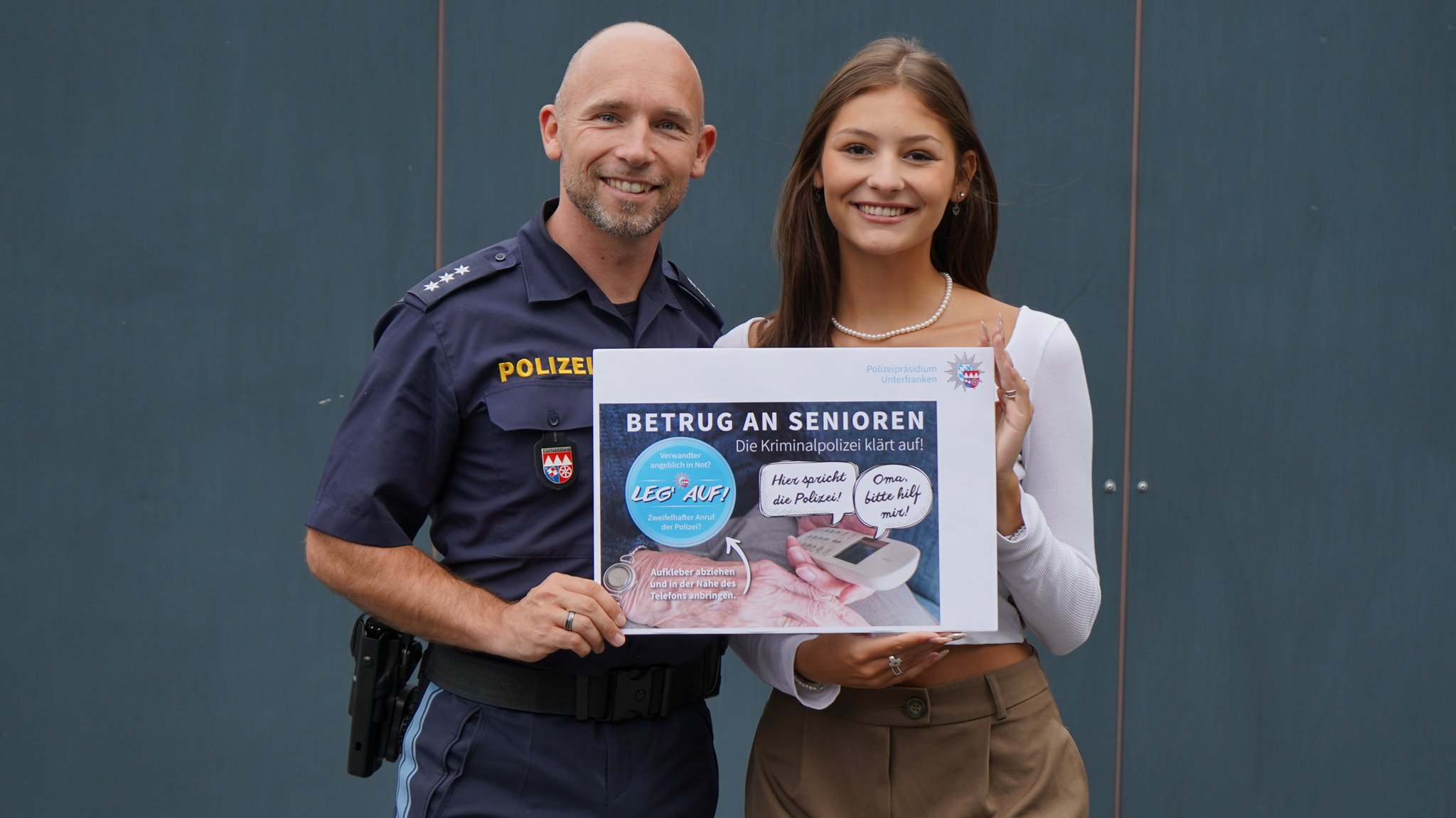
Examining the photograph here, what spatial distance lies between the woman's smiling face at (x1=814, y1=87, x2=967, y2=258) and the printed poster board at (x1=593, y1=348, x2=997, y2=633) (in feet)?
0.99

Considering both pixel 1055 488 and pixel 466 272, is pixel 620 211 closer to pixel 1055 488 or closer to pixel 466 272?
pixel 466 272

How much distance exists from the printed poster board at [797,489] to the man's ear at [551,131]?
0.58m

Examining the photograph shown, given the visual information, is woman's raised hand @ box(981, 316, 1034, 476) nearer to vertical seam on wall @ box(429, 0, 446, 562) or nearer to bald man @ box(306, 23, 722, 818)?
bald man @ box(306, 23, 722, 818)

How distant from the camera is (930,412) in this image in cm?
163

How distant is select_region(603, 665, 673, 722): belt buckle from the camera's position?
6.30ft

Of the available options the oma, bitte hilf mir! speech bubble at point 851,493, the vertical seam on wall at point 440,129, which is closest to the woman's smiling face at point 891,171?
the oma, bitte hilf mir! speech bubble at point 851,493

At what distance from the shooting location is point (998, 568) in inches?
68.5

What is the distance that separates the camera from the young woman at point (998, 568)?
1.74 meters

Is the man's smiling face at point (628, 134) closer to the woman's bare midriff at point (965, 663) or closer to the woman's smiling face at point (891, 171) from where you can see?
the woman's smiling face at point (891, 171)

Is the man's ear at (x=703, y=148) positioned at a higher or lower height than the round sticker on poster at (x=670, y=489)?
higher

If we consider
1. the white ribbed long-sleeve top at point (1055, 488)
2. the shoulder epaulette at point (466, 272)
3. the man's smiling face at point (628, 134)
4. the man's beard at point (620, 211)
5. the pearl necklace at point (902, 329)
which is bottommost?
the white ribbed long-sleeve top at point (1055, 488)

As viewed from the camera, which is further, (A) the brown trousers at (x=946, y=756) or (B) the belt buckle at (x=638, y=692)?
(B) the belt buckle at (x=638, y=692)

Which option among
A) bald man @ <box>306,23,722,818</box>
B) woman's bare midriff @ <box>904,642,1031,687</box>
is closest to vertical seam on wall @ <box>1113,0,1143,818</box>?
woman's bare midriff @ <box>904,642,1031,687</box>

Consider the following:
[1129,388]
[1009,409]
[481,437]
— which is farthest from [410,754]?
[1129,388]
